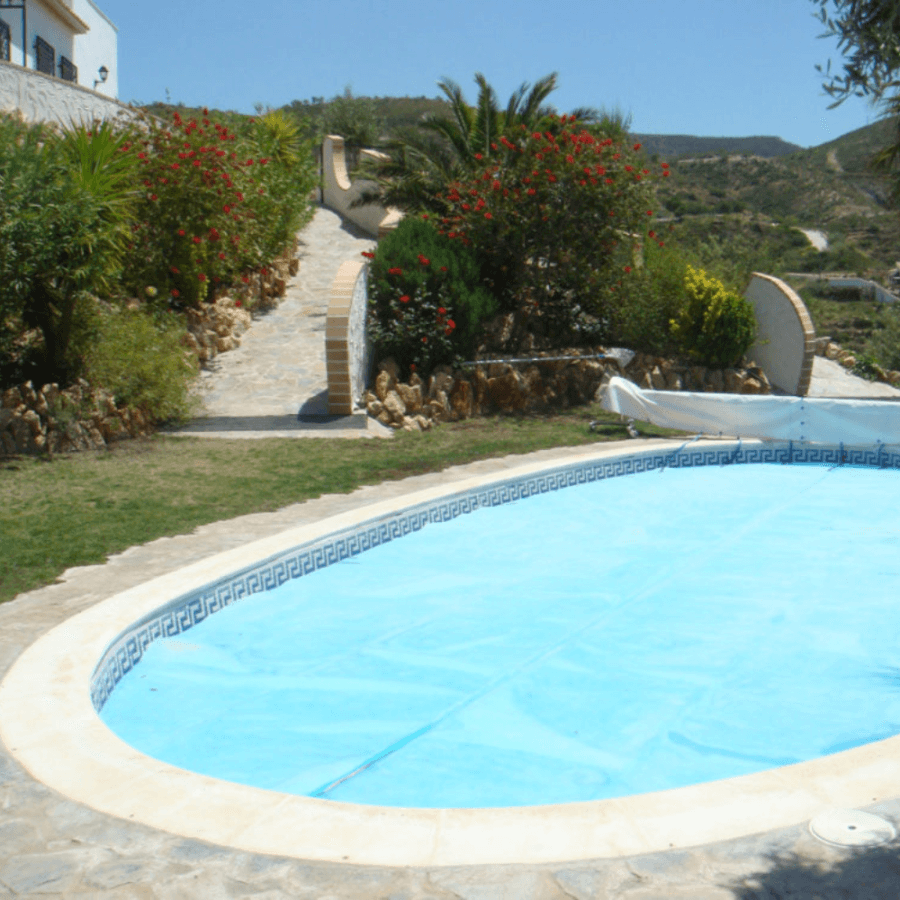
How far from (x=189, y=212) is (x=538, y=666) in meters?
11.3

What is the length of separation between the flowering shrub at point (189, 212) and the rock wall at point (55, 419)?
158 inches

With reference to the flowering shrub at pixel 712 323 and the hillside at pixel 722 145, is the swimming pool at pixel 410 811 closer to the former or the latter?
the flowering shrub at pixel 712 323

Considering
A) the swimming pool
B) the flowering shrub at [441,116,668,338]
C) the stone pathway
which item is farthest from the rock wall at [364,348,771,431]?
the swimming pool

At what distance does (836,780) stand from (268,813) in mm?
2427

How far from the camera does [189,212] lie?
15.9m

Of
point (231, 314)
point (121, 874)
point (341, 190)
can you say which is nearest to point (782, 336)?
point (231, 314)

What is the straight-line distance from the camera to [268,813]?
4.05 meters

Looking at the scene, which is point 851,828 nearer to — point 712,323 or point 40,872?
point 40,872

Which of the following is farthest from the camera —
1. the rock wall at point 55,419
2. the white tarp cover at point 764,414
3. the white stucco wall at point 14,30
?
the white stucco wall at point 14,30

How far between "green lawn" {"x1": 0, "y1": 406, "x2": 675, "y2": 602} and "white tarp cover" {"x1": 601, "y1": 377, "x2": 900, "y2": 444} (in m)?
0.54

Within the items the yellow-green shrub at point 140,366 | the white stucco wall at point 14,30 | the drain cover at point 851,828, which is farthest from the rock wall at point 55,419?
the white stucco wall at point 14,30

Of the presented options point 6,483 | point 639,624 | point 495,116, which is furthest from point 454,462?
point 495,116

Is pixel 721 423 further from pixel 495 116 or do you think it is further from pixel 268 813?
pixel 268 813

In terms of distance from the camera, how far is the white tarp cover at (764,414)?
1347cm
